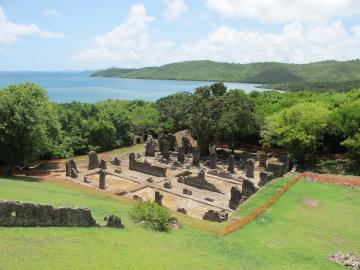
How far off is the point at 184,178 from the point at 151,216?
17133 mm

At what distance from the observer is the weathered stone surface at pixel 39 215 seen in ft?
42.9

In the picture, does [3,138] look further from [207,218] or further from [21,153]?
[207,218]

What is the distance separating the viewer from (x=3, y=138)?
2783cm

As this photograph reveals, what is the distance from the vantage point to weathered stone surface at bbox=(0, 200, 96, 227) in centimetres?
1309

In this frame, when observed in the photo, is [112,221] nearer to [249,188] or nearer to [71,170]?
[249,188]

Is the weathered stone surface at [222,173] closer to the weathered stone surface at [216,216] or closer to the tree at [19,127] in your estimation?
the weathered stone surface at [216,216]

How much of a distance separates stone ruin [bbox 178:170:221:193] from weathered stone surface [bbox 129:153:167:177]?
2.46m

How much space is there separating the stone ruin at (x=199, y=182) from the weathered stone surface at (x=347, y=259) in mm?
16157

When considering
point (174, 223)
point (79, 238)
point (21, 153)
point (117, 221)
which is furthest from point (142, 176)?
point (79, 238)

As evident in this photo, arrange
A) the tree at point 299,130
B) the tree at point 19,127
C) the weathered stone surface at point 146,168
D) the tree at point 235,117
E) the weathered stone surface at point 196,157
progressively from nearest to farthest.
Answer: the tree at point 19,127
the weathered stone surface at point 146,168
the tree at point 299,130
the weathered stone surface at point 196,157
the tree at point 235,117

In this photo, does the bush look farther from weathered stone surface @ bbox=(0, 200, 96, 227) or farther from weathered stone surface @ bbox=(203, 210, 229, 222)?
weathered stone surface @ bbox=(203, 210, 229, 222)

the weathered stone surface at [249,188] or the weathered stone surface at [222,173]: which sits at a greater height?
the weathered stone surface at [249,188]

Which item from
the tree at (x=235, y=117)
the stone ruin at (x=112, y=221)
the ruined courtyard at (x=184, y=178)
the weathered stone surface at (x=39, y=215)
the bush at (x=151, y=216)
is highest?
the tree at (x=235, y=117)

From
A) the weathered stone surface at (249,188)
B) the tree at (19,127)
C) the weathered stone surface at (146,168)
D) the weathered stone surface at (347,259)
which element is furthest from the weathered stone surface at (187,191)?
the weathered stone surface at (347,259)
